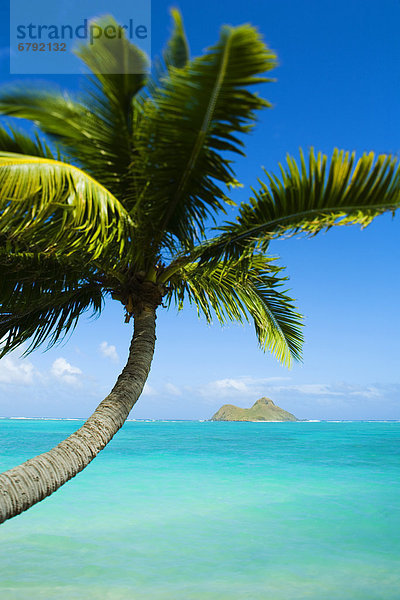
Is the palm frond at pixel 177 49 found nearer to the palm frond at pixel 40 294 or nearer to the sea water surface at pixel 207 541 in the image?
the palm frond at pixel 40 294

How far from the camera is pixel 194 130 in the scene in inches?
153

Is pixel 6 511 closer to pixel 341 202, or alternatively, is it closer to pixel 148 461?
pixel 341 202

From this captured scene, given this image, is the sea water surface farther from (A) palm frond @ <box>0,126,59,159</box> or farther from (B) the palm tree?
(A) palm frond @ <box>0,126,59,159</box>

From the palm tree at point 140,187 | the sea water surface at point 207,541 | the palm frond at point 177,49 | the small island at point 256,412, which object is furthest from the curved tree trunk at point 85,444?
the small island at point 256,412

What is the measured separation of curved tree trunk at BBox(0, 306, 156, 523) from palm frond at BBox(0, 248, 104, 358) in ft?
3.47

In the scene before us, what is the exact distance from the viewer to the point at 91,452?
4219mm

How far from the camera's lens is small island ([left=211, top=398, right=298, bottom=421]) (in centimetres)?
14625

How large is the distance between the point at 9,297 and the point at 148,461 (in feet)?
75.1

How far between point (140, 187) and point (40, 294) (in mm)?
2185

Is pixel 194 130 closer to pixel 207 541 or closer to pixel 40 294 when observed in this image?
pixel 40 294

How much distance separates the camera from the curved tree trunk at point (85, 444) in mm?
3479

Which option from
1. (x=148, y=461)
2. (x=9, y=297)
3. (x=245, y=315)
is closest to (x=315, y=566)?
(x=245, y=315)

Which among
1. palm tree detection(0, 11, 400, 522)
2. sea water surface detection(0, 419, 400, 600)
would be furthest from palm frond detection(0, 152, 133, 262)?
sea water surface detection(0, 419, 400, 600)

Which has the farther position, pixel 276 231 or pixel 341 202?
pixel 276 231
